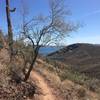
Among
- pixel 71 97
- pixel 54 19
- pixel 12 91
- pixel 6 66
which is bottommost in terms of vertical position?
pixel 71 97

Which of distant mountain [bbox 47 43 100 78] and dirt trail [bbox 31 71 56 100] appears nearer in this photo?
dirt trail [bbox 31 71 56 100]

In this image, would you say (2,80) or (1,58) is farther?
(1,58)

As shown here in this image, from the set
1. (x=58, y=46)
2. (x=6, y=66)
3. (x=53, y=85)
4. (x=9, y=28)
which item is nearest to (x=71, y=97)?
(x=53, y=85)

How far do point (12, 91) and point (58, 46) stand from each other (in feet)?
16.7

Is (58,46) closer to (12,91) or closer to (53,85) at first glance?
(53,85)

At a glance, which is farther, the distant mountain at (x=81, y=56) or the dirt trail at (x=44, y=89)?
the distant mountain at (x=81, y=56)


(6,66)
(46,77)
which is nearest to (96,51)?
(46,77)

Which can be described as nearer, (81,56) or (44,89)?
(44,89)

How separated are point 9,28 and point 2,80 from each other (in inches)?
268

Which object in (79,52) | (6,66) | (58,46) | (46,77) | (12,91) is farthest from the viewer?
(79,52)

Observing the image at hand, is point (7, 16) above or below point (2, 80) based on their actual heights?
above

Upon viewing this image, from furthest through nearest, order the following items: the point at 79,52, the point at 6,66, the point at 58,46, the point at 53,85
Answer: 1. the point at 79,52
2. the point at 53,85
3. the point at 58,46
4. the point at 6,66

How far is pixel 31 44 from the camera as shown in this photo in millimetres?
19000

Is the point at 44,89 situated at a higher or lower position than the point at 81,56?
higher
